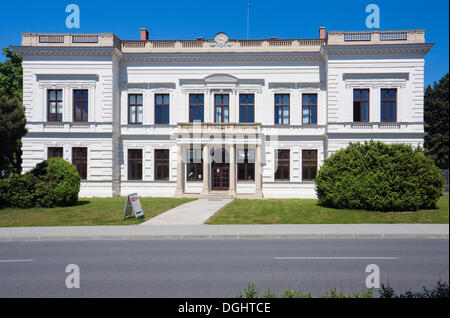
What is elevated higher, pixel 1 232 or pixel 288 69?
pixel 288 69

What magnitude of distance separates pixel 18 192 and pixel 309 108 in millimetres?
24291

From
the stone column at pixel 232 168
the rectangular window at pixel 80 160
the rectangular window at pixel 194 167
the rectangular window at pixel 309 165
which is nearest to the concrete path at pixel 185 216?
the stone column at pixel 232 168

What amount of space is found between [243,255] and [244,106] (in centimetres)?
2343

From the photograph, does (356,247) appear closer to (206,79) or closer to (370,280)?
(370,280)

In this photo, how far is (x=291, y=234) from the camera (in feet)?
43.2

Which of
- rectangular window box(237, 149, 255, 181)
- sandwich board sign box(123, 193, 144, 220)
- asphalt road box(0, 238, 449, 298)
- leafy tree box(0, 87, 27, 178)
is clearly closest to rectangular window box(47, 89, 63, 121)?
leafy tree box(0, 87, 27, 178)

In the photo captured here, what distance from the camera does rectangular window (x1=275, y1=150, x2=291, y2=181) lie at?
104ft

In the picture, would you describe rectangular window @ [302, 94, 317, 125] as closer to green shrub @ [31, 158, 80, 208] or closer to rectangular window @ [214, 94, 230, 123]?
rectangular window @ [214, 94, 230, 123]

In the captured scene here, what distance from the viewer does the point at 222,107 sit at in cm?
3209

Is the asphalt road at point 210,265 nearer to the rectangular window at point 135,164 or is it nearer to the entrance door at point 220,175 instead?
the entrance door at point 220,175
